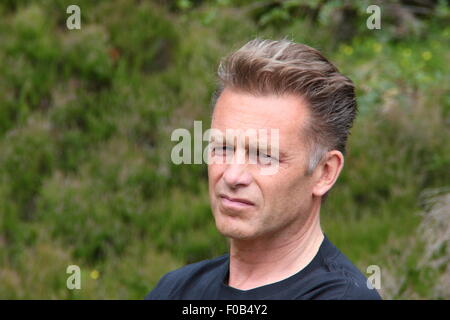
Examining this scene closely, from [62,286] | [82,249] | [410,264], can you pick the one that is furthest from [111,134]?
[410,264]

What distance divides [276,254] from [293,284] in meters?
0.17

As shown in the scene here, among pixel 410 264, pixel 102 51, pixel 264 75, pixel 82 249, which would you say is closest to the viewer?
pixel 264 75

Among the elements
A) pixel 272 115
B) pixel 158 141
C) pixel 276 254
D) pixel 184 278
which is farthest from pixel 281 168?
pixel 158 141

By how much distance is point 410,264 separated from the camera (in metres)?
5.12

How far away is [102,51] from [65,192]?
1.81 meters

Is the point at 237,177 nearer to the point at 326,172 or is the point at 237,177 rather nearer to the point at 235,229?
the point at 235,229

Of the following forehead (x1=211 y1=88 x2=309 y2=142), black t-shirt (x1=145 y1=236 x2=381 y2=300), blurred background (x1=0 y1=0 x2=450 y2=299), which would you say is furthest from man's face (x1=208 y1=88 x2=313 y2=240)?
blurred background (x1=0 y1=0 x2=450 y2=299)

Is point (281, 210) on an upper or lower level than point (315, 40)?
lower

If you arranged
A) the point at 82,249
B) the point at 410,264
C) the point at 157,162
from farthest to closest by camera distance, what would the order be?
the point at 157,162 → the point at 82,249 → the point at 410,264

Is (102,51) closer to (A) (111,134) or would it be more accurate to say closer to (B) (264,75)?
(A) (111,134)

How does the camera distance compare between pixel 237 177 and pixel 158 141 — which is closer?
pixel 237 177

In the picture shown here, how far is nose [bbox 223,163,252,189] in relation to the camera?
237 centimetres

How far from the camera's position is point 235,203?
7.84 ft
